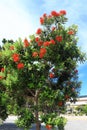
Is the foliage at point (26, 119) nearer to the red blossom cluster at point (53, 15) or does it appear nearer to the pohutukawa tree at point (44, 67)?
the pohutukawa tree at point (44, 67)

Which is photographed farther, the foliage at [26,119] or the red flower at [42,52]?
the foliage at [26,119]

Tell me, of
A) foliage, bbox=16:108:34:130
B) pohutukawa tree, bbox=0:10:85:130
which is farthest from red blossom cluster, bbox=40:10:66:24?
foliage, bbox=16:108:34:130

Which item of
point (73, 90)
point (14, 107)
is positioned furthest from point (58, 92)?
point (14, 107)

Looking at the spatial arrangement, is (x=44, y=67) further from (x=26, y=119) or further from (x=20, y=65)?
(x=26, y=119)

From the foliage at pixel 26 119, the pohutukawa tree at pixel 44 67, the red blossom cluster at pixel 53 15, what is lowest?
the foliage at pixel 26 119

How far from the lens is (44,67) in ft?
51.4

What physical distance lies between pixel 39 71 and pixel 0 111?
11.0 metres

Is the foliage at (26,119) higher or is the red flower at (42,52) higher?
the red flower at (42,52)

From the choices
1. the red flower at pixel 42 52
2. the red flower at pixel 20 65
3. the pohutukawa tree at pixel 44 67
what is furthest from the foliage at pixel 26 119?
the red flower at pixel 42 52

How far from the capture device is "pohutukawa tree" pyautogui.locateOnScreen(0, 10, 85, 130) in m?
15.7

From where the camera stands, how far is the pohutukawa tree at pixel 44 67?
15.7 meters

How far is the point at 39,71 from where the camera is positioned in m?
15.8

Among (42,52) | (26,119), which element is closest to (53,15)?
(42,52)

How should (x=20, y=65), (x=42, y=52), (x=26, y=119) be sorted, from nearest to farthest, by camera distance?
(x=42, y=52) → (x=20, y=65) → (x=26, y=119)
